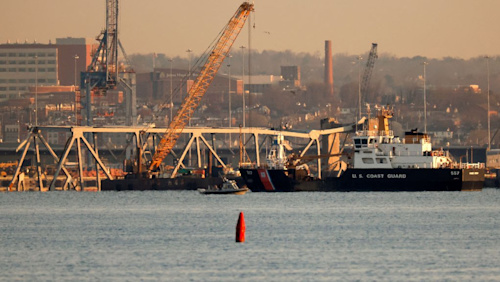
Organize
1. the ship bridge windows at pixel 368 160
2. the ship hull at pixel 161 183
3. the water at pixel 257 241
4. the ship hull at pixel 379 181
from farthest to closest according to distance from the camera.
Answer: the ship hull at pixel 161 183, the ship bridge windows at pixel 368 160, the ship hull at pixel 379 181, the water at pixel 257 241

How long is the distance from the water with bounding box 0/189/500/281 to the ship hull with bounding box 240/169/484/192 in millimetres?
16885

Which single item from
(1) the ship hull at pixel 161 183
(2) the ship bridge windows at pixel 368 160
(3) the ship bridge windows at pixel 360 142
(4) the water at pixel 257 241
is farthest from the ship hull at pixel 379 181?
(1) the ship hull at pixel 161 183

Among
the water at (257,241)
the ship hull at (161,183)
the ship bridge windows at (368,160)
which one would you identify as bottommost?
the water at (257,241)

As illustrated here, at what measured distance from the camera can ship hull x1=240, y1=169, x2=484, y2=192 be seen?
14800 centimetres

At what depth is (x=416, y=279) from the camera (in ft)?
193

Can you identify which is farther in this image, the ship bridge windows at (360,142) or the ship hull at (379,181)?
the ship bridge windows at (360,142)

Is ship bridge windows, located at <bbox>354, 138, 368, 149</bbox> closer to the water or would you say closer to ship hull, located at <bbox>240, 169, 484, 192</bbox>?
ship hull, located at <bbox>240, 169, 484, 192</bbox>

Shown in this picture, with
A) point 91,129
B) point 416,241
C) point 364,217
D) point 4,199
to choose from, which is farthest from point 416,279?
point 91,129

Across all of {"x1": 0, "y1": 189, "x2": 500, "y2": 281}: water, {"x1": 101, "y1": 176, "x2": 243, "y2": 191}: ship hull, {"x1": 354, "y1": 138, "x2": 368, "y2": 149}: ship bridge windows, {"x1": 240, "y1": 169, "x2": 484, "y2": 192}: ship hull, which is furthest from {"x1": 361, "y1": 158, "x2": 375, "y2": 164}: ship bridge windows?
{"x1": 101, "y1": 176, "x2": 243, "y2": 191}: ship hull

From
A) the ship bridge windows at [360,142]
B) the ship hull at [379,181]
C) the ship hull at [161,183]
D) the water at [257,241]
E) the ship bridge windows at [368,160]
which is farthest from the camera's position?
the ship hull at [161,183]

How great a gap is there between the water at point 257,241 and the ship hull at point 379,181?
1689cm

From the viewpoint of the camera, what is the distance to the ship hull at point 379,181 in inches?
5827

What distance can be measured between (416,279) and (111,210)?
65066mm

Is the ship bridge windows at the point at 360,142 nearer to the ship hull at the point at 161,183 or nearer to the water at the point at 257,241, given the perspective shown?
the water at the point at 257,241
